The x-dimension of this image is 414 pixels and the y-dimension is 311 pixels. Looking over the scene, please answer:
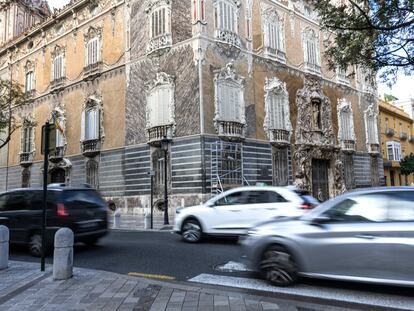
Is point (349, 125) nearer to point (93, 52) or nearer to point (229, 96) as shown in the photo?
point (229, 96)

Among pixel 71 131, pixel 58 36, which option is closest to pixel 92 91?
pixel 71 131

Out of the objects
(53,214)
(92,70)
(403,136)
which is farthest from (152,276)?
(403,136)

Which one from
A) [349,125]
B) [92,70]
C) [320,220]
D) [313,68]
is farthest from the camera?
[349,125]

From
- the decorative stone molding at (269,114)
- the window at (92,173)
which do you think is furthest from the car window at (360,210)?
the window at (92,173)

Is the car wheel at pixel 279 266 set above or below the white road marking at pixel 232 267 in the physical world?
above

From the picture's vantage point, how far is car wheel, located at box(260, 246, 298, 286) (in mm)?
6027

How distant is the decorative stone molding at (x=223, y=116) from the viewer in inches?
878

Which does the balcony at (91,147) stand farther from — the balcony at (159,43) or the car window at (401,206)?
the car window at (401,206)

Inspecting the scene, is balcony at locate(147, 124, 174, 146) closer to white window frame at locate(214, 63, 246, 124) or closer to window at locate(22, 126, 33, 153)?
white window frame at locate(214, 63, 246, 124)

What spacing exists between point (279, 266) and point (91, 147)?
77.4ft

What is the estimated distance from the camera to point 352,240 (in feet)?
18.2

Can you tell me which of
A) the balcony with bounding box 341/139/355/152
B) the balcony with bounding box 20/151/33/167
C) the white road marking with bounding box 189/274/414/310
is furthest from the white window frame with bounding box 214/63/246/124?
the balcony with bounding box 20/151/33/167

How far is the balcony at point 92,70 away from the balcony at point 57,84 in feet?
9.35

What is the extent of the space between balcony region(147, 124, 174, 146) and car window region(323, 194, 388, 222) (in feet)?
56.7
